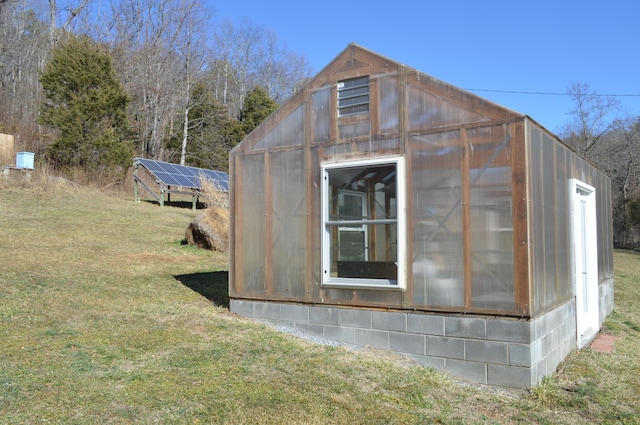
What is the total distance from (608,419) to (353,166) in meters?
3.47

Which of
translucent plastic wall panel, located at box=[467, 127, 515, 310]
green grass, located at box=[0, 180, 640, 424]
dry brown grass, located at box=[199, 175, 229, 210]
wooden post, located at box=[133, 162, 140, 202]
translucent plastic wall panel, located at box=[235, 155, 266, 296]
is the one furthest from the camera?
wooden post, located at box=[133, 162, 140, 202]

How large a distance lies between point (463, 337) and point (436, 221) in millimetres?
1204

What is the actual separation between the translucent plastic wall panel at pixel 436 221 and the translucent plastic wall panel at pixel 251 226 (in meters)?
2.11

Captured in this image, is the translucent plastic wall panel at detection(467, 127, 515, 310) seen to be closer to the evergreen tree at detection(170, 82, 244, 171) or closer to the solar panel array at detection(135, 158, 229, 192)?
the solar panel array at detection(135, 158, 229, 192)

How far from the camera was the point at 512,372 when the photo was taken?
16.0ft

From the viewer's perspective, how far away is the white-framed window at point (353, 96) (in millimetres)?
5945

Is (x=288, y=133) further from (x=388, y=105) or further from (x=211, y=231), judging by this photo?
(x=211, y=231)

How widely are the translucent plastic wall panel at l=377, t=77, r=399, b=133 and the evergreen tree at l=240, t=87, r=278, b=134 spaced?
26.1 m

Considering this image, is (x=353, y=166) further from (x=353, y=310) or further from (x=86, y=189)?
(x=86, y=189)

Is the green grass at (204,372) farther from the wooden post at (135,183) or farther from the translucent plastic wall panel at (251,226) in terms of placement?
the wooden post at (135,183)

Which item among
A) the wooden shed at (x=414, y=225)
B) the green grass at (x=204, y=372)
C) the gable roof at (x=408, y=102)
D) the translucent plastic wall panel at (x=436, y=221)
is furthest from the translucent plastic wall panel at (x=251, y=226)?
the translucent plastic wall panel at (x=436, y=221)

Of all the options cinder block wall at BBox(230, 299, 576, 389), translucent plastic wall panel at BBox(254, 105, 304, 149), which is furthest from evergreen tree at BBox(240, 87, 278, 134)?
cinder block wall at BBox(230, 299, 576, 389)

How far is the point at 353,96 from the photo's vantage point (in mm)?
6027

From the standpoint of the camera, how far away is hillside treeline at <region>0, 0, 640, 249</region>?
19.3 m
